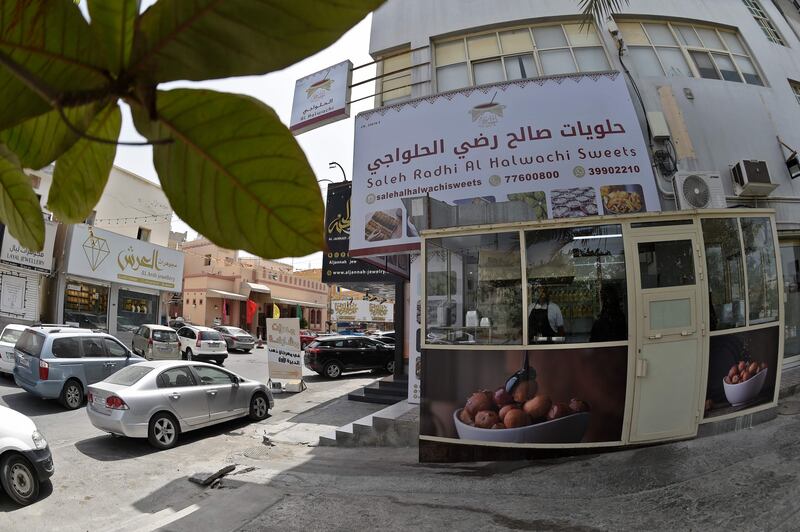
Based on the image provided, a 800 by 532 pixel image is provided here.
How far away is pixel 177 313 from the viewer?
1081 inches

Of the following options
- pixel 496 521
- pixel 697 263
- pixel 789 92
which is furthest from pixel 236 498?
pixel 789 92

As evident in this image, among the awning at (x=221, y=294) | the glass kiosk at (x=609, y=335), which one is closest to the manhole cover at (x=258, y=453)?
the glass kiosk at (x=609, y=335)

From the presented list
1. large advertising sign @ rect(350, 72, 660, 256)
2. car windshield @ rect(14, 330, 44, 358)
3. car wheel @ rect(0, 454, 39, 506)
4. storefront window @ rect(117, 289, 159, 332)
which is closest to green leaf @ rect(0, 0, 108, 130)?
car wheel @ rect(0, 454, 39, 506)

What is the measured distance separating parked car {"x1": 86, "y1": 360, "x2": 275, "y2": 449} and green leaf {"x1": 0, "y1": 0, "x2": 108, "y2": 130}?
794 centimetres

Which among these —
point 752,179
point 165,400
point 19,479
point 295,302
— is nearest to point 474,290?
point 19,479

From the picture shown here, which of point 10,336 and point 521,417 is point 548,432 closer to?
point 521,417

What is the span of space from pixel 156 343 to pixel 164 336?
0.35m

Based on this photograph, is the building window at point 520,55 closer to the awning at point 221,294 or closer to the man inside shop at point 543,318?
the man inside shop at point 543,318

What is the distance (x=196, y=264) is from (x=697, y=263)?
857 inches

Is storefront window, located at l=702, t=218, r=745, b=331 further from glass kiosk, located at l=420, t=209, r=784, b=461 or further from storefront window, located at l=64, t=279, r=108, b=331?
storefront window, located at l=64, t=279, r=108, b=331

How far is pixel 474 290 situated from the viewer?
17.9ft

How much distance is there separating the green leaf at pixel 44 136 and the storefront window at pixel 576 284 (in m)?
4.96

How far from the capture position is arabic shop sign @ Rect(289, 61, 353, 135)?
33.5ft

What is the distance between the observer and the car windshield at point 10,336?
1098 centimetres
